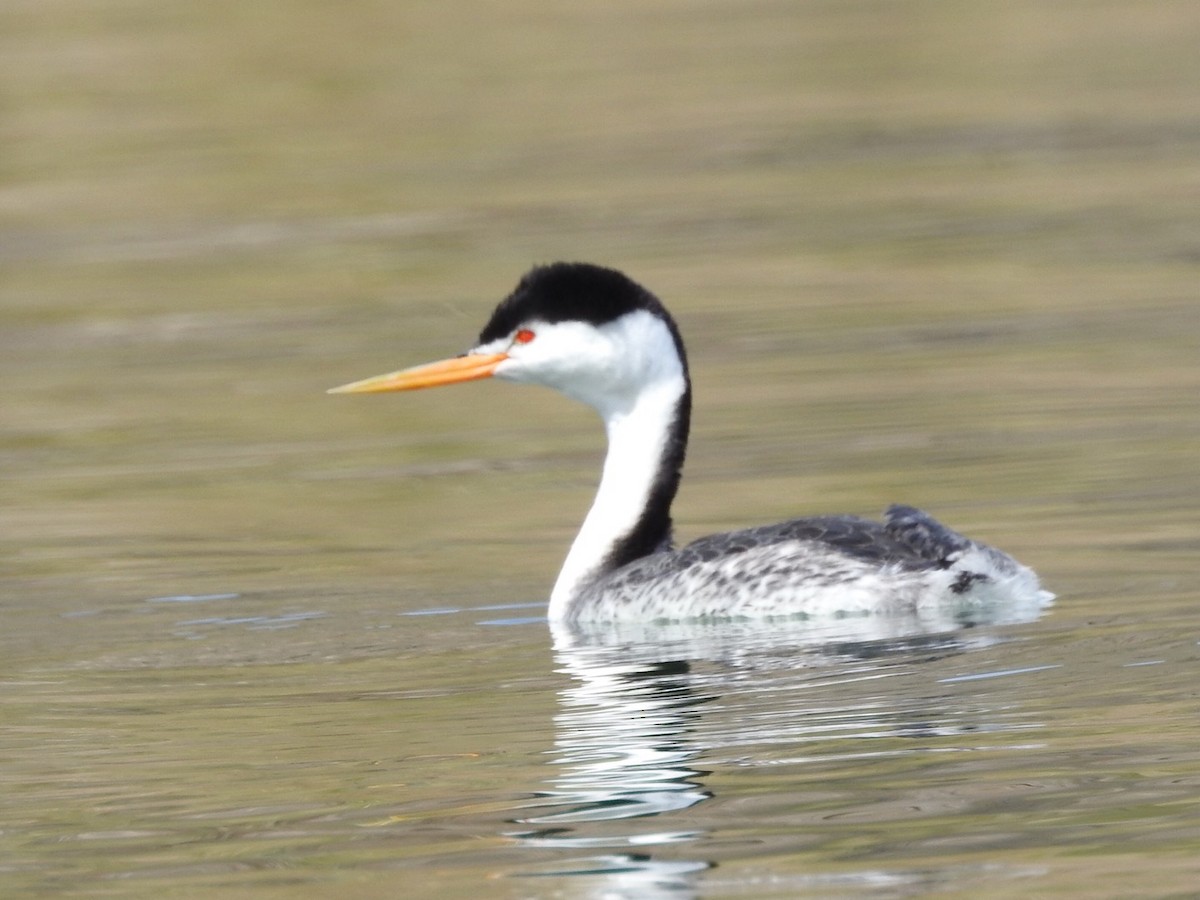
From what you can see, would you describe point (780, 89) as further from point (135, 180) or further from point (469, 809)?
point (469, 809)

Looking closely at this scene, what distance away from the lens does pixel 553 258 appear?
18.2 meters

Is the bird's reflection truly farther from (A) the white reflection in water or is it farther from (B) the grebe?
(B) the grebe

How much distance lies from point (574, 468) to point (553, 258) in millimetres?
5583

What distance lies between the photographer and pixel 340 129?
26.8 metres

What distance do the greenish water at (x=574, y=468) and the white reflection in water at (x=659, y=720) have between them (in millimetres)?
24

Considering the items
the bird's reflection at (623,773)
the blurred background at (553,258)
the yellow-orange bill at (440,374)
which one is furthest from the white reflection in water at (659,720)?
the blurred background at (553,258)

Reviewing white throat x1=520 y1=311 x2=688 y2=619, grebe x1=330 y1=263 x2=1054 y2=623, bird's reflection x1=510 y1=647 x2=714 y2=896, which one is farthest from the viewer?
white throat x1=520 y1=311 x2=688 y2=619

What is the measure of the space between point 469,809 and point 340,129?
66.8ft

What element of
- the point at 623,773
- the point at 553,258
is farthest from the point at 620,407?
the point at 553,258

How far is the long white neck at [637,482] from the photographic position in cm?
987

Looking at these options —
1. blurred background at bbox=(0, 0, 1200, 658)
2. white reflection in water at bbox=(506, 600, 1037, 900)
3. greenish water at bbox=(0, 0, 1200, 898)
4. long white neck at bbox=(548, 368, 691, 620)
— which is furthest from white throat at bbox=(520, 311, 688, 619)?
blurred background at bbox=(0, 0, 1200, 658)

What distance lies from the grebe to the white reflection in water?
9 cm

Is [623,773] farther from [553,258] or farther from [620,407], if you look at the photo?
[553,258]

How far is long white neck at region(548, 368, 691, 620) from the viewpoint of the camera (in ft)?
32.4
